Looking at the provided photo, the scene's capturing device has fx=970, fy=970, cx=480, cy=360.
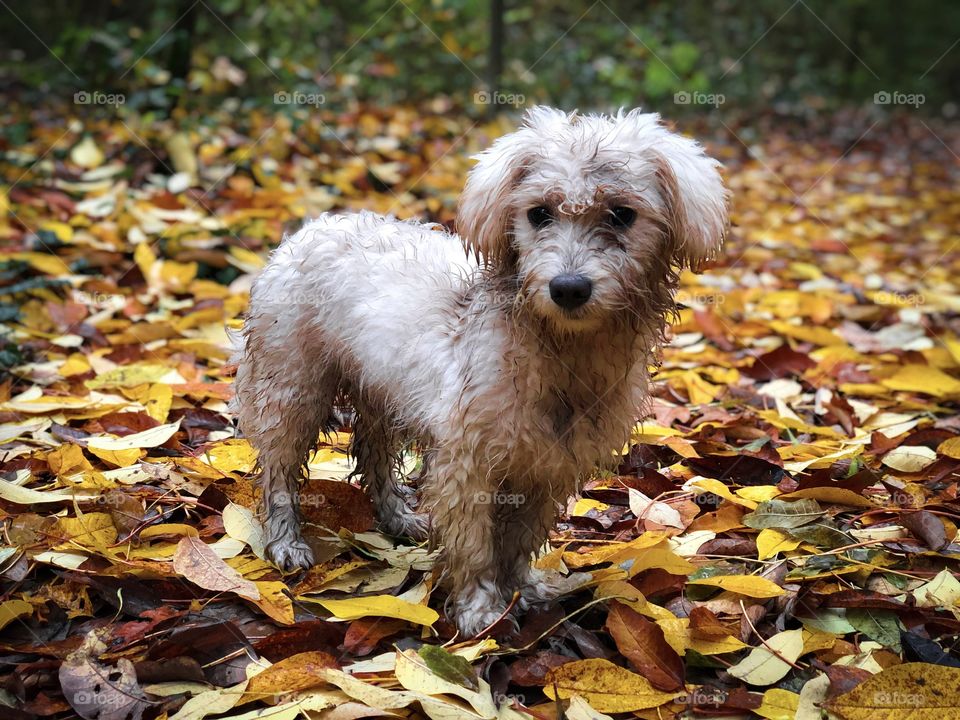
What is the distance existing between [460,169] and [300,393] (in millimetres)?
5682

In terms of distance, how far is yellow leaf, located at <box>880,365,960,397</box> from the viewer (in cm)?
554

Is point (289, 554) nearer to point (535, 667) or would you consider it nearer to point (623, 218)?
point (535, 667)

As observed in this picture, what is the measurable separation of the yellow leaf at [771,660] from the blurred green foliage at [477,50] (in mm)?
5743

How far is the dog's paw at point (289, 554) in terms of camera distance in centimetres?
398

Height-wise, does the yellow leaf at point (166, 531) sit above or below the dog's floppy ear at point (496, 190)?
below

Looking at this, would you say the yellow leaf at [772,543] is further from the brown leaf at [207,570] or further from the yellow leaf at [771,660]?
the brown leaf at [207,570]

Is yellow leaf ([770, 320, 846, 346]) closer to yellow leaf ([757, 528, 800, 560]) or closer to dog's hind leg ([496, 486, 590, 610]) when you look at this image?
yellow leaf ([757, 528, 800, 560])

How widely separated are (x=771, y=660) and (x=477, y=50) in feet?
29.7

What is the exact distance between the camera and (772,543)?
3.87m

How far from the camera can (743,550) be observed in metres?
3.94

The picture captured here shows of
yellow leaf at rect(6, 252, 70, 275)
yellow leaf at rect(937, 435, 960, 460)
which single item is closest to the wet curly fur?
yellow leaf at rect(937, 435, 960, 460)

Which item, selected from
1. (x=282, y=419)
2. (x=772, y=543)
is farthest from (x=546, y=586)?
(x=282, y=419)

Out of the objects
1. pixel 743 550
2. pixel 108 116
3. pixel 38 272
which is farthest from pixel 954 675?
pixel 108 116

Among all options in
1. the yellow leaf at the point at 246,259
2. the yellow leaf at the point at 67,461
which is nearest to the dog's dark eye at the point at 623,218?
the yellow leaf at the point at 67,461
